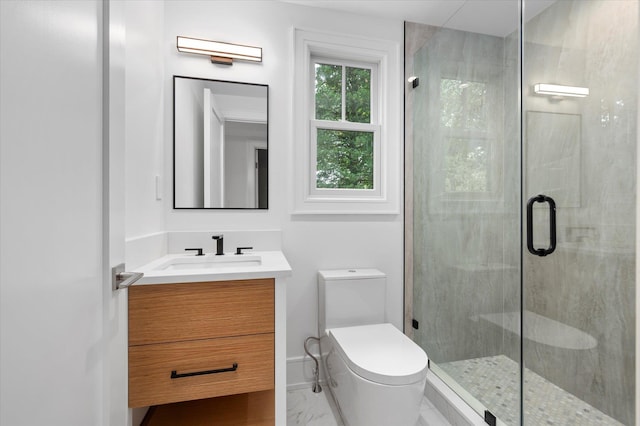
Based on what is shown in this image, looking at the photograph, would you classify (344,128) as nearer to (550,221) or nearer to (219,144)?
(219,144)

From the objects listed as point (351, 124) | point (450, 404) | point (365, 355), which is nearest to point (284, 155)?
point (351, 124)

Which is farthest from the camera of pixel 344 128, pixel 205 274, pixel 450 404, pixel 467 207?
pixel 344 128

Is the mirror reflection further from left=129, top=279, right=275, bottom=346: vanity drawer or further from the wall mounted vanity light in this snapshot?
left=129, top=279, right=275, bottom=346: vanity drawer

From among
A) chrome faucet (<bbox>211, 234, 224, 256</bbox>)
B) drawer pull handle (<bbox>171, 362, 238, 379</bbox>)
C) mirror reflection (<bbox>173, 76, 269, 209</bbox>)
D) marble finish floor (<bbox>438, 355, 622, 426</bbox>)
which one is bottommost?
marble finish floor (<bbox>438, 355, 622, 426</bbox>)

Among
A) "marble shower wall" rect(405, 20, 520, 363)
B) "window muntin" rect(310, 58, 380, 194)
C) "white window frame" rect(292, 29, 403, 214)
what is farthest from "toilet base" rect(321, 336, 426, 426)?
"window muntin" rect(310, 58, 380, 194)

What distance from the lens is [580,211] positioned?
1.39 m

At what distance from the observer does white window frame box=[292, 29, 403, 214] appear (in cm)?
195

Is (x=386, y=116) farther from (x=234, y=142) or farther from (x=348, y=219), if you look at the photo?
(x=234, y=142)

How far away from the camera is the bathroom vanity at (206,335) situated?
1.14 metres

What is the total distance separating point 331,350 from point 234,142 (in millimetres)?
1338

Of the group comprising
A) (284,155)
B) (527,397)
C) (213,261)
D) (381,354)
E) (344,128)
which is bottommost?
(527,397)

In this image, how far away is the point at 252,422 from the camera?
4.51 feet

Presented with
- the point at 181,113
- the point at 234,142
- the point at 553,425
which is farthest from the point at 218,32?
the point at 553,425

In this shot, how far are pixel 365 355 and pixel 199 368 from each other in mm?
708
